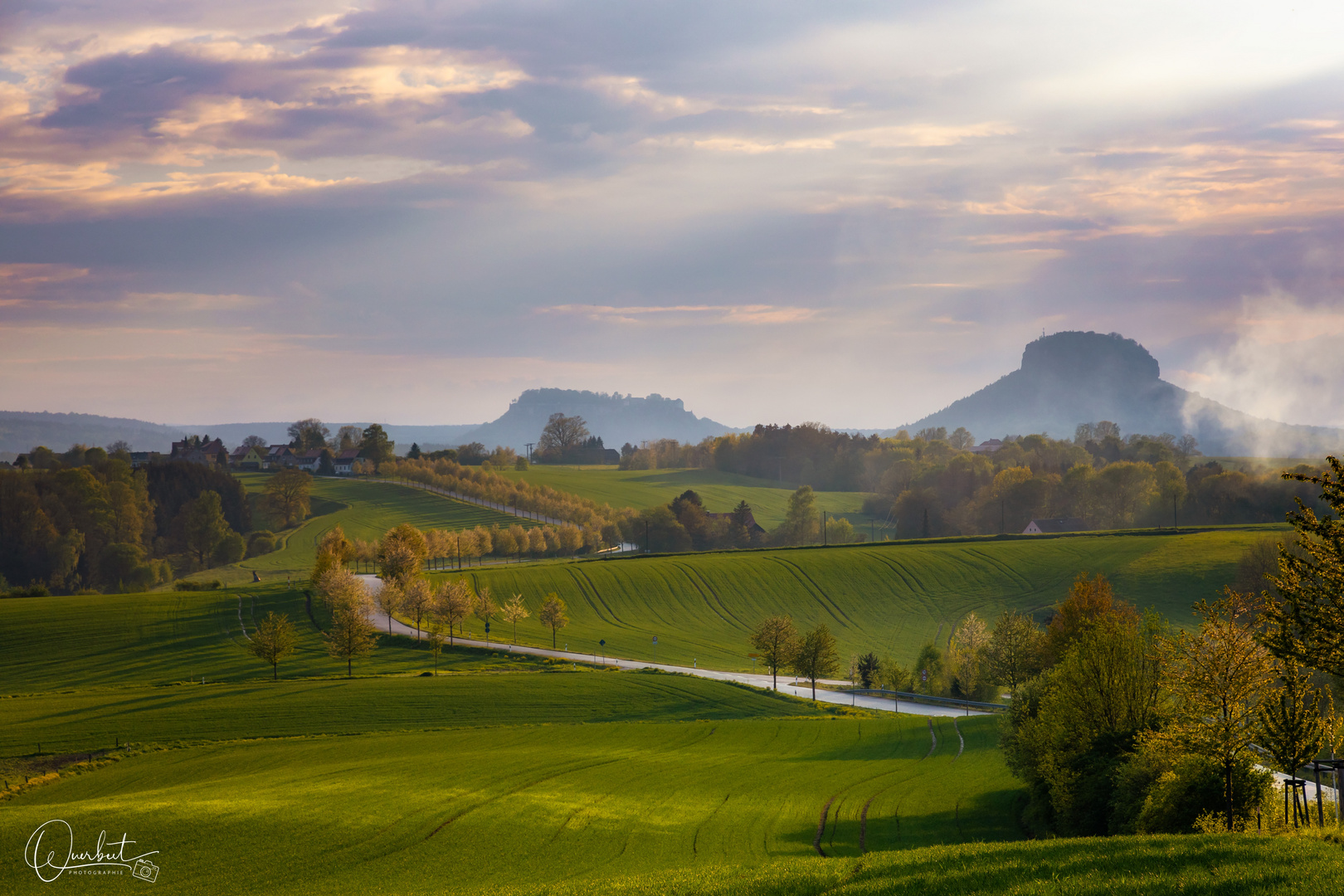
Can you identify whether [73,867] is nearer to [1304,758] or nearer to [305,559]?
[1304,758]

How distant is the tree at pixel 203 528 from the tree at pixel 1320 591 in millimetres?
160615

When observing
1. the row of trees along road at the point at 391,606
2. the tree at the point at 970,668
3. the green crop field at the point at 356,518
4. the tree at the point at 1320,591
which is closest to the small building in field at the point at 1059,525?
the tree at the point at 970,668

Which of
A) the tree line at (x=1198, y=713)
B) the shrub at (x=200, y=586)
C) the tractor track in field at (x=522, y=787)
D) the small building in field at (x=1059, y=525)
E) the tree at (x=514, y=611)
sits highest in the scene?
A: the tree line at (x=1198, y=713)

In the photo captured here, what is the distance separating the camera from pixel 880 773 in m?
42.6

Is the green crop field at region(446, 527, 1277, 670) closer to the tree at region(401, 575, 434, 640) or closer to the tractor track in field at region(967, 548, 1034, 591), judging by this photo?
the tractor track in field at region(967, 548, 1034, 591)

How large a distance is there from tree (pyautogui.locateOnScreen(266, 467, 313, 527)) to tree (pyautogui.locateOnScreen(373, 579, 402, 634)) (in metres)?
79.0

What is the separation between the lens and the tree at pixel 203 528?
479ft

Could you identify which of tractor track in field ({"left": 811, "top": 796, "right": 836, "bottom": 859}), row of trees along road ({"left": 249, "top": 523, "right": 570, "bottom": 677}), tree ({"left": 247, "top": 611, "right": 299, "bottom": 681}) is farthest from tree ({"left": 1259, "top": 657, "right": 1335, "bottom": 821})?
tree ({"left": 247, "top": 611, "right": 299, "bottom": 681})

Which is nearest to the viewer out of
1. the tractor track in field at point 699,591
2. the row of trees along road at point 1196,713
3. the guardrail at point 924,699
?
the row of trees along road at point 1196,713

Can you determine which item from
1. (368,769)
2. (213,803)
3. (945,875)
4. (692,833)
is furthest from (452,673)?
(945,875)

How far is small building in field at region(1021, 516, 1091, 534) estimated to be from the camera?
15043 centimetres

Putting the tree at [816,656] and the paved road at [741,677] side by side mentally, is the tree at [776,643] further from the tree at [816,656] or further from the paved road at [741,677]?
the paved road at [741,677]

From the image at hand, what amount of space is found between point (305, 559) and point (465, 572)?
157 feet

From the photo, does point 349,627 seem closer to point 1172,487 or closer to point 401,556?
point 401,556
